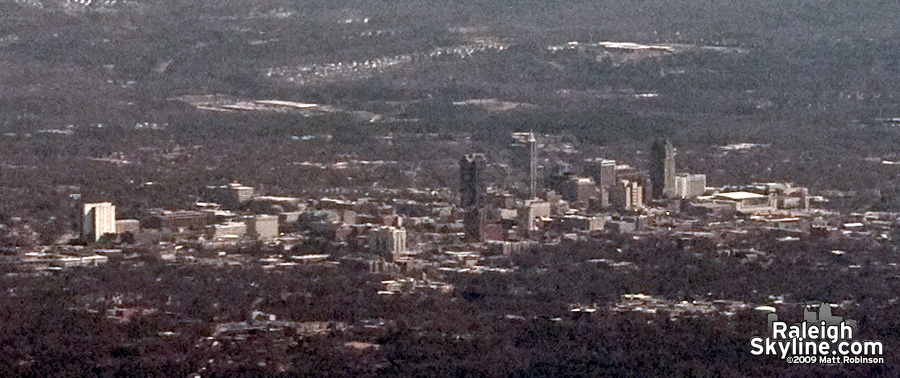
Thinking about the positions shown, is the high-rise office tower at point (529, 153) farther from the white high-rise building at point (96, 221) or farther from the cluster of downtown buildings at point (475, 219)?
the white high-rise building at point (96, 221)

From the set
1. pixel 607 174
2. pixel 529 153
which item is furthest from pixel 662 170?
pixel 529 153

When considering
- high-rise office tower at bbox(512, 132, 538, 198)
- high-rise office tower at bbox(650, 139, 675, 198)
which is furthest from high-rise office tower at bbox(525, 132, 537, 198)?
high-rise office tower at bbox(650, 139, 675, 198)

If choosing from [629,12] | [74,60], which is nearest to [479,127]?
[74,60]

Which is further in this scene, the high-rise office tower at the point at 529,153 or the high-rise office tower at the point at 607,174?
the high-rise office tower at the point at 607,174

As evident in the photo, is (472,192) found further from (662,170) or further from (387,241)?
(387,241)

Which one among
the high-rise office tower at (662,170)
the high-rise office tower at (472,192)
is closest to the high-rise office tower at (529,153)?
the high-rise office tower at (472,192)
